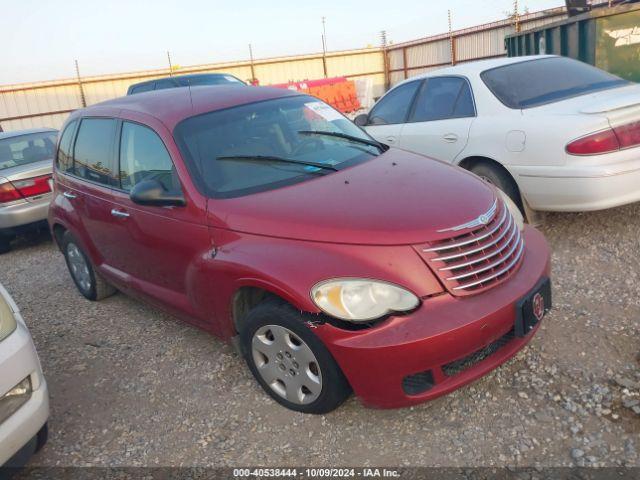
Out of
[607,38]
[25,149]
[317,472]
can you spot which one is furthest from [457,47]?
[317,472]

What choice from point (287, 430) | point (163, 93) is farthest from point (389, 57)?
point (287, 430)

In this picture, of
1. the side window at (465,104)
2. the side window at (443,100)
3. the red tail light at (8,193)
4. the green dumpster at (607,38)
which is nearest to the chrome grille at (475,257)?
the side window at (465,104)

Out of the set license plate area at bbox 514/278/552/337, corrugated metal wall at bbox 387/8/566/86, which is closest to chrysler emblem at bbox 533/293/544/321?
license plate area at bbox 514/278/552/337

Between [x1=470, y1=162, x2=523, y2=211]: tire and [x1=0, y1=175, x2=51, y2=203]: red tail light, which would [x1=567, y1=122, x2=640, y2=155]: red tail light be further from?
[x1=0, y1=175, x2=51, y2=203]: red tail light

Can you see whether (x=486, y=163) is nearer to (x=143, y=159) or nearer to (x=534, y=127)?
(x=534, y=127)

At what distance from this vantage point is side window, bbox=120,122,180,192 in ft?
10.6

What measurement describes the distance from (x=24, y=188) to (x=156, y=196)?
14.1 ft

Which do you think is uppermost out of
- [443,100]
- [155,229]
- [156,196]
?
[443,100]

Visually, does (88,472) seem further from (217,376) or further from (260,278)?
(260,278)

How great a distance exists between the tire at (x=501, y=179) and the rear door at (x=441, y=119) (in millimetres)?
301

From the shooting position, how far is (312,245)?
100 inches

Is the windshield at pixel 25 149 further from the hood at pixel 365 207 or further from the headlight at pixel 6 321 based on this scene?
the hood at pixel 365 207

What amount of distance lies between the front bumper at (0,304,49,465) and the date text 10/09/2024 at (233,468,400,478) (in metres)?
0.97

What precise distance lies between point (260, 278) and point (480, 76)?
343 centimetres
